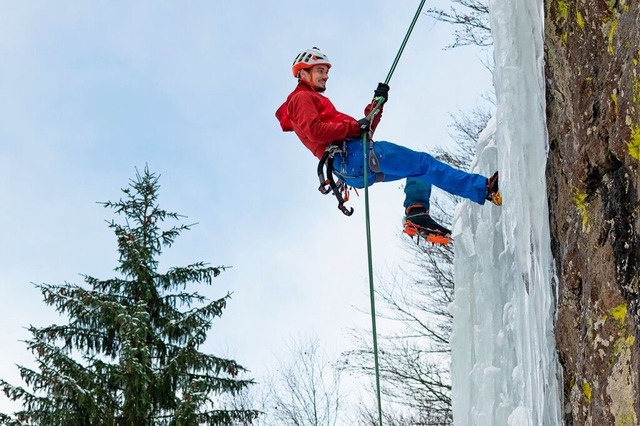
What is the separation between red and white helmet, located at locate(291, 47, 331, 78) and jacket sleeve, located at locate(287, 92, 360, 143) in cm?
29

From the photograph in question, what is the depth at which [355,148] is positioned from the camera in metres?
5.15

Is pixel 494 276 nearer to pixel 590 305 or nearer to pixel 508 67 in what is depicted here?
pixel 508 67

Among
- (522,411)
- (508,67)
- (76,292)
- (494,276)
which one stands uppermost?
(76,292)

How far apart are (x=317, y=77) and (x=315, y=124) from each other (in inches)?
19.0

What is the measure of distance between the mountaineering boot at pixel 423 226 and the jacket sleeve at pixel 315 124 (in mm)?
Result: 704

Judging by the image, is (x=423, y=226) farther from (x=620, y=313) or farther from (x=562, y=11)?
(x=620, y=313)

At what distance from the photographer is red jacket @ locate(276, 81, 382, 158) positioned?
16.7 feet

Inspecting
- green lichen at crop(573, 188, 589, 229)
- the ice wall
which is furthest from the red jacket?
green lichen at crop(573, 188, 589, 229)

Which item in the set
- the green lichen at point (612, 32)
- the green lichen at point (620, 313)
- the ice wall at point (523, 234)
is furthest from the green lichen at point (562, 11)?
the green lichen at point (620, 313)

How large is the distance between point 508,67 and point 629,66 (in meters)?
0.93

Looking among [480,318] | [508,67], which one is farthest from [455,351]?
[508,67]

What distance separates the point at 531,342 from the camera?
3.49 m

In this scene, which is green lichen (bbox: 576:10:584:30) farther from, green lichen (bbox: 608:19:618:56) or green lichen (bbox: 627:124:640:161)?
green lichen (bbox: 627:124:640:161)

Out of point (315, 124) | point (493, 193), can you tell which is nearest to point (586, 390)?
point (493, 193)
